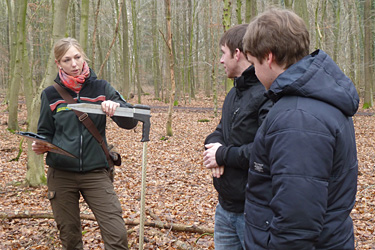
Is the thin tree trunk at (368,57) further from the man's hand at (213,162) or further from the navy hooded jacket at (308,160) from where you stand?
the navy hooded jacket at (308,160)

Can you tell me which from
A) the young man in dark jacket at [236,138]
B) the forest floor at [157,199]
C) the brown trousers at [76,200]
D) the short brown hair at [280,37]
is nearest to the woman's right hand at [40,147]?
the brown trousers at [76,200]

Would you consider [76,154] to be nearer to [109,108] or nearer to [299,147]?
[109,108]

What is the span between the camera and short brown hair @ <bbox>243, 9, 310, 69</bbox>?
1.41 metres

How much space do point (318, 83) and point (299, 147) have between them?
30cm

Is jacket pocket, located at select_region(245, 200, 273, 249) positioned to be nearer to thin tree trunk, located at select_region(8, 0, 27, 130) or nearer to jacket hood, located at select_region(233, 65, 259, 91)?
jacket hood, located at select_region(233, 65, 259, 91)

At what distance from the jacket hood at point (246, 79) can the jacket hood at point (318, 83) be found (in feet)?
2.26

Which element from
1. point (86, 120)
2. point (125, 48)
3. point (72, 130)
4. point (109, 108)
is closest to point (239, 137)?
point (109, 108)

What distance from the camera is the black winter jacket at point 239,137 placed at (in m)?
2.04

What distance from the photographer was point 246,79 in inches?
84.2

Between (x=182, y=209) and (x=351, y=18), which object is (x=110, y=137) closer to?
(x=182, y=209)

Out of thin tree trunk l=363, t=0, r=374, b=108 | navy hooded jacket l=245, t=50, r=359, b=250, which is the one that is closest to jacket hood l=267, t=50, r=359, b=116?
navy hooded jacket l=245, t=50, r=359, b=250

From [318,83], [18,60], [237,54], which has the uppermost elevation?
[18,60]

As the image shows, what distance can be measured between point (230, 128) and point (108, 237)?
1.49 metres

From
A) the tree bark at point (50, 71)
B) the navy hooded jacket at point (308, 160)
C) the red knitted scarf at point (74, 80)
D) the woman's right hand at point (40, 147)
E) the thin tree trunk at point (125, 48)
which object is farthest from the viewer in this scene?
the thin tree trunk at point (125, 48)
